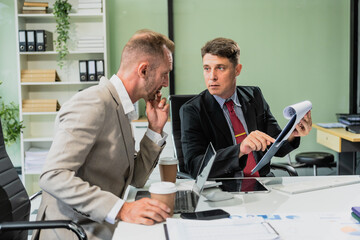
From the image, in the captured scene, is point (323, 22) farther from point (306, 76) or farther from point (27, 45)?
point (27, 45)

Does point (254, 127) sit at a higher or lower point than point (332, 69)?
lower

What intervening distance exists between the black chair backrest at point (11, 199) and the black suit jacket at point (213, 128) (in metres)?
0.79

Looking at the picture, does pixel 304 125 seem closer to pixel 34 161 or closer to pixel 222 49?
pixel 222 49

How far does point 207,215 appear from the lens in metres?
1.32

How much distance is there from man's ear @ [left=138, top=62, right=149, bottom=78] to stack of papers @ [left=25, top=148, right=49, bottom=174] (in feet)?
10.1

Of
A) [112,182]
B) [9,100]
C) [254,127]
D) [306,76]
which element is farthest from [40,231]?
[306,76]

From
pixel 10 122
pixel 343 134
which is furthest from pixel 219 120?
pixel 10 122

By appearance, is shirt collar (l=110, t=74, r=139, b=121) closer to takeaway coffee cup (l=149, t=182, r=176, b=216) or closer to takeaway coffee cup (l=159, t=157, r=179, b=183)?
takeaway coffee cup (l=159, t=157, r=179, b=183)

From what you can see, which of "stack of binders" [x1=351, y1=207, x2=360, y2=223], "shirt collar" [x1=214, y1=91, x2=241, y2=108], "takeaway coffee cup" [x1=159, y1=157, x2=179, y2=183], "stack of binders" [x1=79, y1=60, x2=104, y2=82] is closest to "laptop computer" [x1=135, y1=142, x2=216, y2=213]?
"takeaway coffee cup" [x1=159, y1=157, x2=179, y2=183]

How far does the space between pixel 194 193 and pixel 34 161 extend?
323 centimetres

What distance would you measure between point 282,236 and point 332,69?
4131mm

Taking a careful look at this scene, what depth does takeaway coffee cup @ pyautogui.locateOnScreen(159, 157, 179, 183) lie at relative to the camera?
5.74 feet

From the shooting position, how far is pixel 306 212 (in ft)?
4.51

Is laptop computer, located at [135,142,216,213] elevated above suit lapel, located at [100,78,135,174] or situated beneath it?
situated beneath
